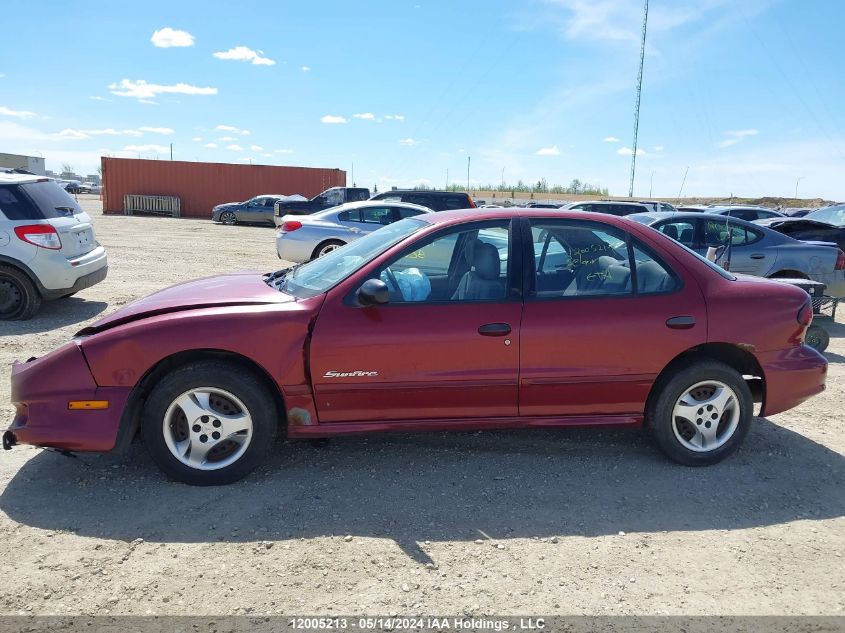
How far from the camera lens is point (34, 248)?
7656mm

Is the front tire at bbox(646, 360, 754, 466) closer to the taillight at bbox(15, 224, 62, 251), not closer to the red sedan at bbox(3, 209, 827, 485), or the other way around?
the red sedan at bbox(3, 209, 827, 485)

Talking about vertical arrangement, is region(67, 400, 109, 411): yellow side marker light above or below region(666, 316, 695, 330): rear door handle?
below

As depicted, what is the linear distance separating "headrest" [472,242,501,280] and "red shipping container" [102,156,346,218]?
32.7m

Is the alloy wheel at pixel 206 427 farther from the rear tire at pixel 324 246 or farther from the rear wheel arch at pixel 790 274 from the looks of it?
the rear tire at pixel 324 246

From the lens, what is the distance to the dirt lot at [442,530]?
280 cm

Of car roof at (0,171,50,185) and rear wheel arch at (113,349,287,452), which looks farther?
car roof at (0,171,50,185)

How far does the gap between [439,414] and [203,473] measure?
1.40 meters

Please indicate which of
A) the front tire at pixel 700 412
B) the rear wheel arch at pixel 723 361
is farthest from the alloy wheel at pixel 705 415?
the rear wheel arch at pixel 723 361

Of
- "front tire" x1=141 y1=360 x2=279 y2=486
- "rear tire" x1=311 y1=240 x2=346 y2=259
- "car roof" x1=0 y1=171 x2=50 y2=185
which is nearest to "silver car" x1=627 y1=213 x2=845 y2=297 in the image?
"rear tire" x1=311 y1=240 x2=346 y2=259

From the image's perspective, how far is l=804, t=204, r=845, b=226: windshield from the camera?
39.9 feet

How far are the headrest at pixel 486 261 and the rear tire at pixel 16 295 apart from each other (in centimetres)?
628

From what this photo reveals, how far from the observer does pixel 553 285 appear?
400cm

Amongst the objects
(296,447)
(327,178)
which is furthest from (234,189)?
(296,447)

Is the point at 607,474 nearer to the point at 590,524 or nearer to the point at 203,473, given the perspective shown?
the point at 590,524
